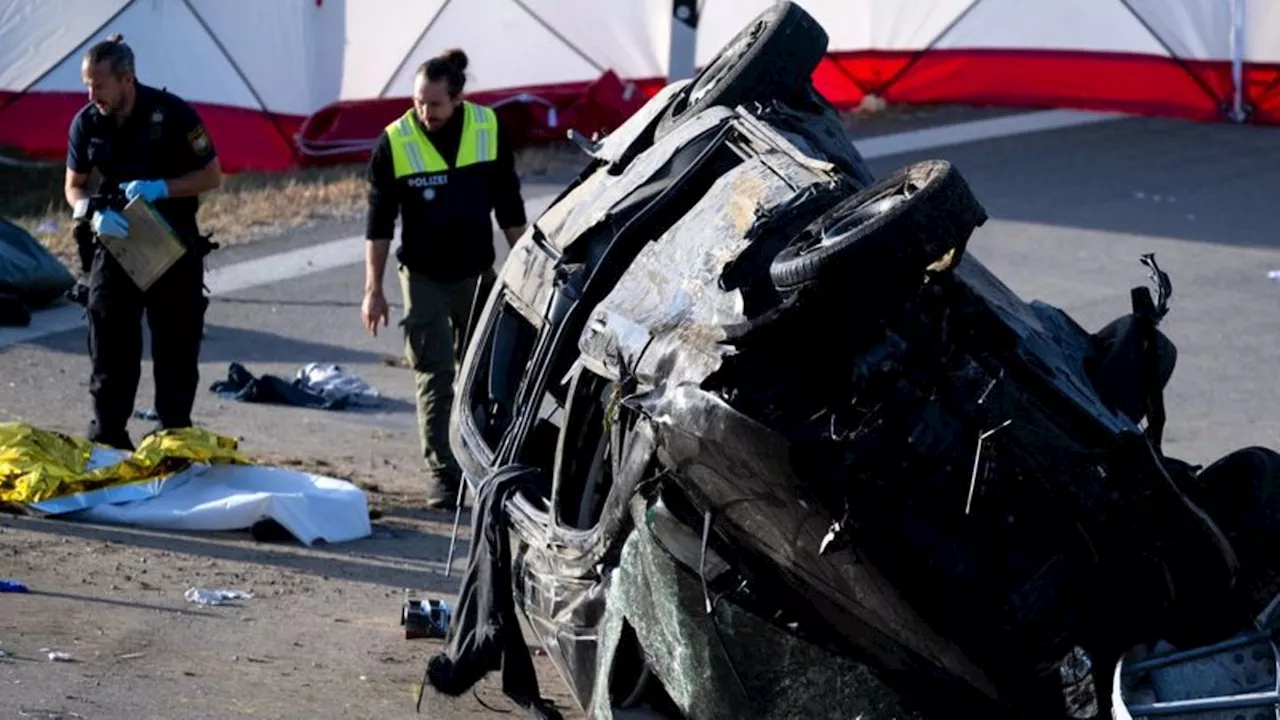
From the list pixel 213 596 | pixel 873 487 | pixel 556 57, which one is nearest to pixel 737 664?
pixel 873 487

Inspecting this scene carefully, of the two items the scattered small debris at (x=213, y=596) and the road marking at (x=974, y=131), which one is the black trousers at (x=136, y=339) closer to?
the scattered small debris at (x=213, y=596)

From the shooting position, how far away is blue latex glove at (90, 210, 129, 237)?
8555mm

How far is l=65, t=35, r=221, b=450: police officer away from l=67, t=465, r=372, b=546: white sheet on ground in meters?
0.71

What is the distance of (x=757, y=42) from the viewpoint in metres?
6.43

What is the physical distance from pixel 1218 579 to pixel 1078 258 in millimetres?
9134

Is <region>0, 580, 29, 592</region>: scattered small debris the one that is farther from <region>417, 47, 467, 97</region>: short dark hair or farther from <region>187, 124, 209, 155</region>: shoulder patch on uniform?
<region>417, 47, 467, 97</region>: short dark hair

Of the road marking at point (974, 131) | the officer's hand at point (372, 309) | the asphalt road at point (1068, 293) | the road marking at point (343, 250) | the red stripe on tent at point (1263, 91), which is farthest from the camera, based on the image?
the red stripe on tent at point (1263, 91)

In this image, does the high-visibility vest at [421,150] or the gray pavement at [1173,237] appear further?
the gray pavement at [1173,237]

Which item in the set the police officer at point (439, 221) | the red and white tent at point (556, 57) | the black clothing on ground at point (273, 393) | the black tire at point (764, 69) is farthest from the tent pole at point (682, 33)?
the black tire at point (764, 69)

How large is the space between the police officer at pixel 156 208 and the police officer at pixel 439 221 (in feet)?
2.57

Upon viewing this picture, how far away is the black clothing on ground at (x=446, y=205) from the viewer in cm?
878

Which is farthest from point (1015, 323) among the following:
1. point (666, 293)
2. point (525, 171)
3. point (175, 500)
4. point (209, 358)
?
point (525, 171)

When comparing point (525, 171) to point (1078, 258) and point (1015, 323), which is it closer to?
point (1078, 258)

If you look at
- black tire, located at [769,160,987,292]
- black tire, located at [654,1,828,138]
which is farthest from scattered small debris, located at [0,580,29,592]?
black tire, located at [769,160,987,292]
